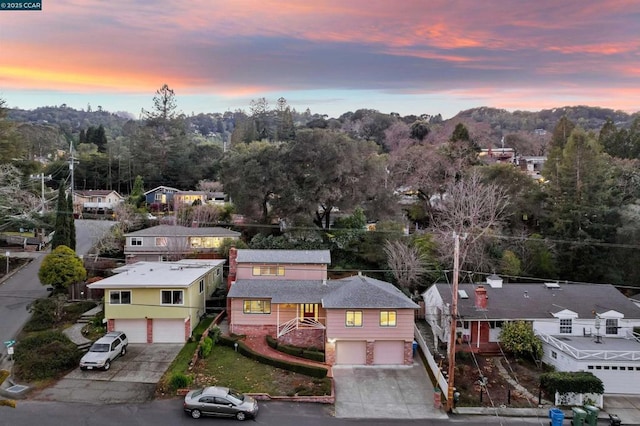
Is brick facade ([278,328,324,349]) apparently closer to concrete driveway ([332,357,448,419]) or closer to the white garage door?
concrete driveway ([332,357,448,419])

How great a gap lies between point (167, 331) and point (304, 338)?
26.8 feet

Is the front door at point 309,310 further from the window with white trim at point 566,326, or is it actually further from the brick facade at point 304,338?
the window with white trim at point 566,326

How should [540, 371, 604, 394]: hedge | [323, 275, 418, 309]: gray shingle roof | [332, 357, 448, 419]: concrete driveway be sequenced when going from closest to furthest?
[332, 357, 448, 419]: concrete driveway
[540, 371, 604, 394]: hedge
[323, 275, 418, 309]: gray shingle roof

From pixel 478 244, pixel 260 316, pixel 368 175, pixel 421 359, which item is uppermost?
pixel 368 175

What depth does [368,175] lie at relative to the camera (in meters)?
41.7

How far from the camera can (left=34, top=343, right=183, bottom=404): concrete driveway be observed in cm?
2000

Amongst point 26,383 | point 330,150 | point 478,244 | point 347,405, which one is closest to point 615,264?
point 478,244

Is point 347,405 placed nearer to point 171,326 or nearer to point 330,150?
point 171,326

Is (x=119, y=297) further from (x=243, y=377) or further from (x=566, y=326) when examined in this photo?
(x=566, y=326)

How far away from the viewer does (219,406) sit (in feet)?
61.2

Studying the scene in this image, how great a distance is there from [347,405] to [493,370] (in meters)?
8.89

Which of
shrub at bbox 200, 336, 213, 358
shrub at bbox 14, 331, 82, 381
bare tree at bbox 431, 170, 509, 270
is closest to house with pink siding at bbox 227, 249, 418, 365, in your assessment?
shrub at bbox 200, 336, 213, 358

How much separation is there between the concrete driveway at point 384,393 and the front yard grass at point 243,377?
127cm

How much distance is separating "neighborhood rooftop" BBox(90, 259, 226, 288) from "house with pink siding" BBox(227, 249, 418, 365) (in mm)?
2712
